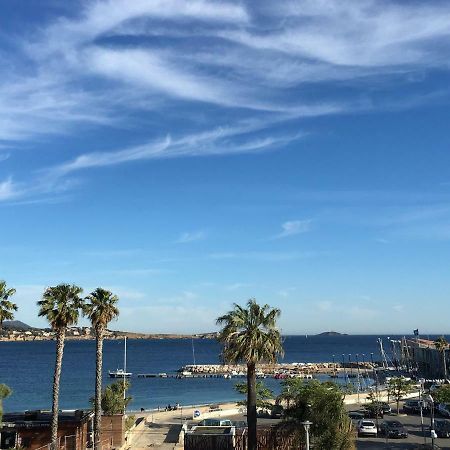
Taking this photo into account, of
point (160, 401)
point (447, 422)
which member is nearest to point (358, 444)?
point (447, 422)

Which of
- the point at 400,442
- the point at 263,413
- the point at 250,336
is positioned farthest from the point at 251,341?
the point at 263,413

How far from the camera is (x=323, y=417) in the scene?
113 feet

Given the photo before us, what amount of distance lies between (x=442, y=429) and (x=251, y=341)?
86.5 ft

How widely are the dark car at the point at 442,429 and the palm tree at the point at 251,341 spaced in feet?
75.4

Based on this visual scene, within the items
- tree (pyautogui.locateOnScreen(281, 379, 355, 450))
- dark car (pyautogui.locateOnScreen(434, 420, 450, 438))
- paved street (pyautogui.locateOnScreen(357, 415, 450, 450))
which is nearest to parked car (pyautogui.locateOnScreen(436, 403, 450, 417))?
paved street (pyautogui.locateOnScreen(357, 415, 450, 450))

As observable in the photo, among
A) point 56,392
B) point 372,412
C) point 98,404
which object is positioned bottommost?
point 372,412

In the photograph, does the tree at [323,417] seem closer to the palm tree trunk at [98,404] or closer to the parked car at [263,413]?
the palm tree trunk at [98,404]

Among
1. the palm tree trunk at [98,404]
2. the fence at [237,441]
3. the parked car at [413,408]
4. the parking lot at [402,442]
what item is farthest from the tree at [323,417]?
the parked car at [413,408]

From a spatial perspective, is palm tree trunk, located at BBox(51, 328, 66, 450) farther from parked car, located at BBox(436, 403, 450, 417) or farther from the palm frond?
parked car, located at BBox(436, 403, 450, 417)

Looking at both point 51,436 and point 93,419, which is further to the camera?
point 93,419

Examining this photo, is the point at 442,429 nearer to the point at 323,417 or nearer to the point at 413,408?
the point at 413,408

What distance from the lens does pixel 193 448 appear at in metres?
37.8

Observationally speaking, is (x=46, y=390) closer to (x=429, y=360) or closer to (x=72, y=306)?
(x=429, y=360)

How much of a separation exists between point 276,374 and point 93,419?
136 metres
